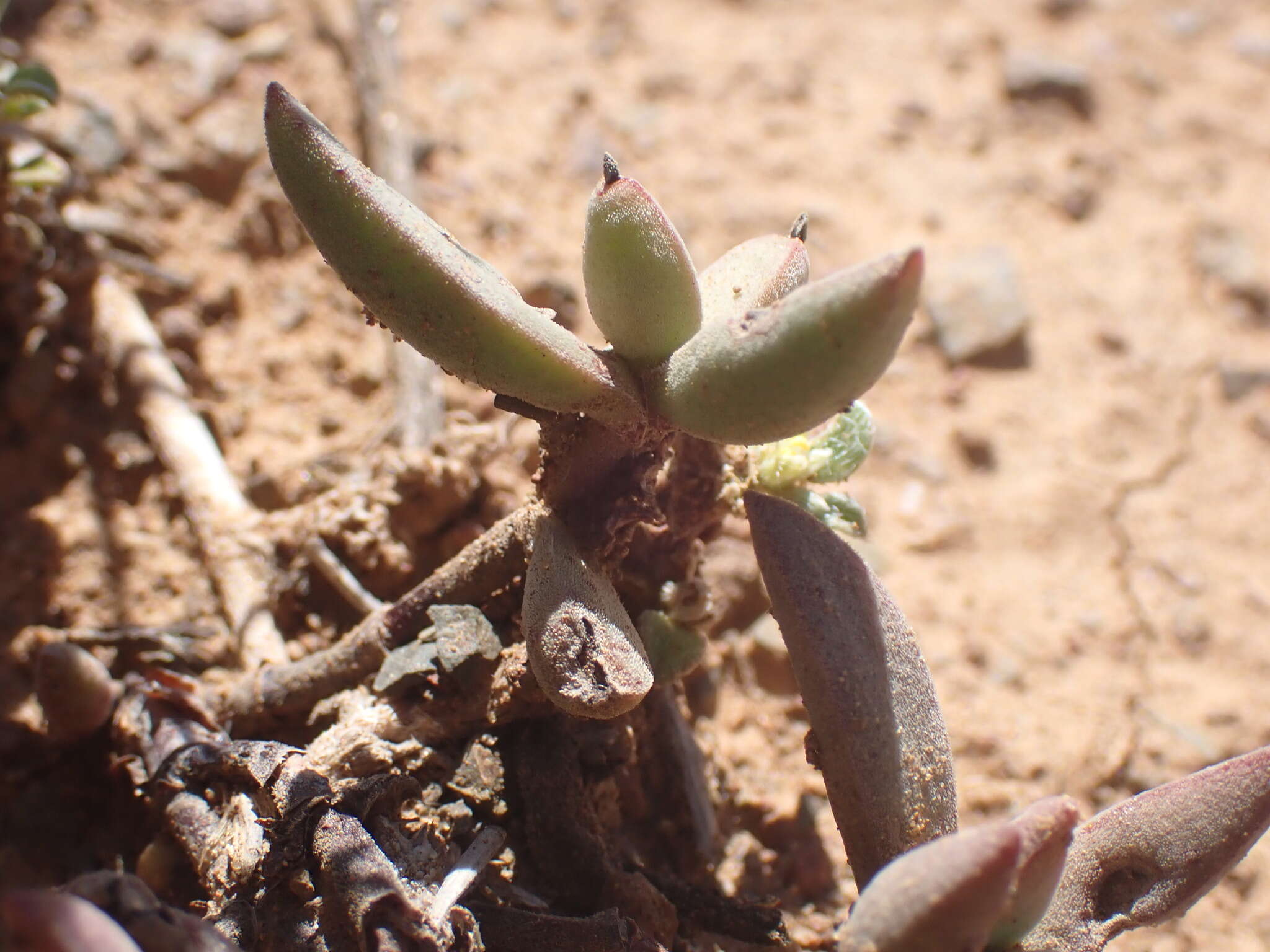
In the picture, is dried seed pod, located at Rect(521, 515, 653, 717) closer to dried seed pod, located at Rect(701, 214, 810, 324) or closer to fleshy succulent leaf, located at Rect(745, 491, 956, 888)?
fleshy succulent leaf, located at Rect(745, 491, 956, 888)

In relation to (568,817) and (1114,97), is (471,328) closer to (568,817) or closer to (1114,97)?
(568,817)

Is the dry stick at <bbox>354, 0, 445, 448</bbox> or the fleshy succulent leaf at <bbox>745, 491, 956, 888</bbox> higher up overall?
the dry stick at <bbox>354, 0, 445, 448</bbox>

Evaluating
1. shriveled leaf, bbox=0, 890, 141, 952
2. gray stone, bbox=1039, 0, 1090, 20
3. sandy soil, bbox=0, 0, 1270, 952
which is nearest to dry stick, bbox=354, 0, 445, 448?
sandy soil, bbox=0, 0, 1270, 952

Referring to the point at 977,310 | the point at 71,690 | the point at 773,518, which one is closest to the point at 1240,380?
the point at 977,310

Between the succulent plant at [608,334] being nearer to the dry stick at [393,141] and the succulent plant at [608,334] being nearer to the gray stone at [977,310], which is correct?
the dry stick at [393,141]

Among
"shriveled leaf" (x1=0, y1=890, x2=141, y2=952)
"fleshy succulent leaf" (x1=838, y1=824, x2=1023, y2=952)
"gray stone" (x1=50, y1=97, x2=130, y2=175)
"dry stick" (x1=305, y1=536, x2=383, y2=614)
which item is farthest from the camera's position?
"gray stone" (x1=50, y1=97, x2=130, y2=175)

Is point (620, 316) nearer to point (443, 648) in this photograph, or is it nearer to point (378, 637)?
point (443, 648)

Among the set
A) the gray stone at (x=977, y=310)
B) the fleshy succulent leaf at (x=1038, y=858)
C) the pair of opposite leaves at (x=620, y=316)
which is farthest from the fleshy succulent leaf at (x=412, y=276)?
the gray stone at (x=977, y=310)
